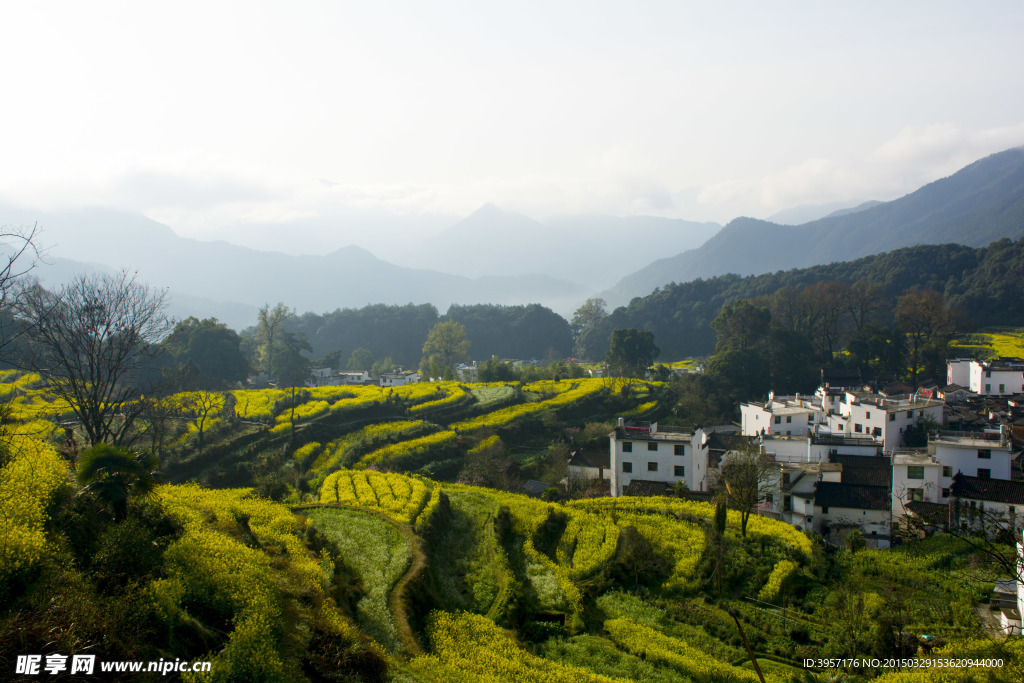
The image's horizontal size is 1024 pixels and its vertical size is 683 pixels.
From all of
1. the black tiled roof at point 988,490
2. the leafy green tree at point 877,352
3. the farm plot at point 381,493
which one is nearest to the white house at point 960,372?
the leafy green tree at point 877,352

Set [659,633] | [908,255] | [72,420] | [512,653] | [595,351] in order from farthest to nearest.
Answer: [595,351], [908,255], [72,420], [659,633], [512,653]

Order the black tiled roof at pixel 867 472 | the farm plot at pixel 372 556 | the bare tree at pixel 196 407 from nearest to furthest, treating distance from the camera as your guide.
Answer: the farm plot at pixel 372 556 → the black tiled roof at pixel 867 472 → the bare tree at pixel 196 407

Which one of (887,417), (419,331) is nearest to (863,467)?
(887,417)

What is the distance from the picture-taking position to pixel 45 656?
6203 mm

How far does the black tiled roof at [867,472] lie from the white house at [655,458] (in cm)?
582

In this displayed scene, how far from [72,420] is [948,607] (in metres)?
31.9

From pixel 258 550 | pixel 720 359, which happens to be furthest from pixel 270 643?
pixel 720 359

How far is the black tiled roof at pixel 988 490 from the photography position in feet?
66.5

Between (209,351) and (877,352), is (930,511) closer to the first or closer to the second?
(877,352)

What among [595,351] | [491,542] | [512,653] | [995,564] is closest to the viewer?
[512,653]

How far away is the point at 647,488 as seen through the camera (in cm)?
2514

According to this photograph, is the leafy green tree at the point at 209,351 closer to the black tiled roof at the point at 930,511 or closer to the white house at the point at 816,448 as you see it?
the white house at the point at 816,448

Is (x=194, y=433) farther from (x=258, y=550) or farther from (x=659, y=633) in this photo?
(x=659, y=633)

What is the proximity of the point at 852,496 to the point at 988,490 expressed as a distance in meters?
4.10
